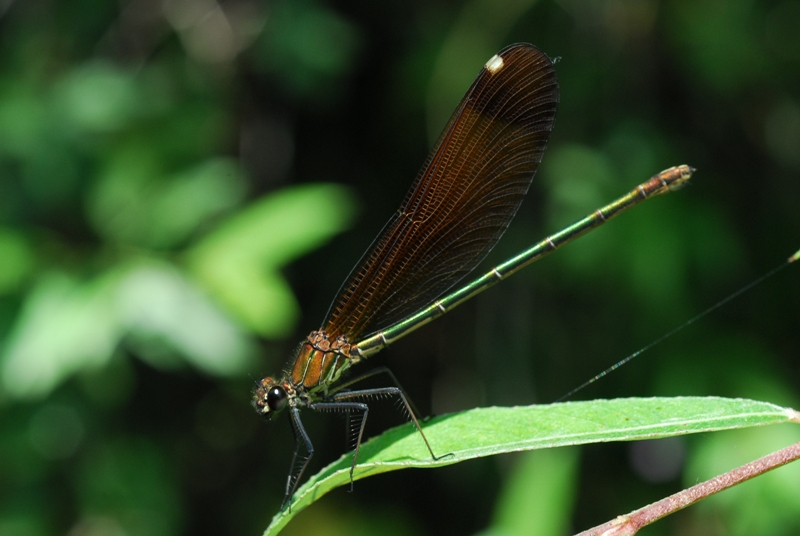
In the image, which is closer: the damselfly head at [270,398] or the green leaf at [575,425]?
the green leaf at [575,425]

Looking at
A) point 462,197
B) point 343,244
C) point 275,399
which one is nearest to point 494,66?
point 462,197

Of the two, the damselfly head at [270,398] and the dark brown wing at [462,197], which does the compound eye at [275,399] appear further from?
the dark brown wing at [462,197]

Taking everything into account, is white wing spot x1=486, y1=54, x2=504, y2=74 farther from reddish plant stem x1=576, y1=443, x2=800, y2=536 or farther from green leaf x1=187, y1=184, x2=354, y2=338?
reddish plant stem x1=576, y1=443, x2=800, y2=536

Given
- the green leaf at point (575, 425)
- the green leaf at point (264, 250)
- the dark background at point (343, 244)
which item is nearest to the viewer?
the green leaf at point (575, 425)

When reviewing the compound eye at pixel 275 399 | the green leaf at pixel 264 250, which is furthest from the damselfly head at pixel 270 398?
the green leaf at pixel 264 250

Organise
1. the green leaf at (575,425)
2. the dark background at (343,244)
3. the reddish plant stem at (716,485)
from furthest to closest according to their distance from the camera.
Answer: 1. the dark background at (343,244)
2. the green leaf at (575,425)
3. the reddish plant stem at (716,485)

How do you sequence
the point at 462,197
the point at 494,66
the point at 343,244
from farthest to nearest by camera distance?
1. the point at 343,244
2. the point at 462,197
3. the point at 494,66

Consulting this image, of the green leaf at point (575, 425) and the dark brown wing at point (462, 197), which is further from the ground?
the dark brown wing at point (462, 197)

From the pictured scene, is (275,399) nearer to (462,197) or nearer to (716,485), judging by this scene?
(462,197)
